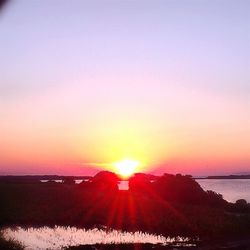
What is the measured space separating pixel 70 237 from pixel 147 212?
1326 centimetres

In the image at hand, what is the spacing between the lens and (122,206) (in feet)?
145

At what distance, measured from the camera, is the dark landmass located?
31.5 meters

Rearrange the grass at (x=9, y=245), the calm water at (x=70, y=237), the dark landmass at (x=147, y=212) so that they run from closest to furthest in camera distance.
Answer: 1. the grass at (x=9, y=245)
2. the calm water at (x=70, y=237)
3. the dark landmass at (x=147, y=212)

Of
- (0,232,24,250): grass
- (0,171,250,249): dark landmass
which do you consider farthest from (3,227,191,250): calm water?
(0,171,250,249): dark landmass

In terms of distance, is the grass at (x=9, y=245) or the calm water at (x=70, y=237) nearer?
the grass at (x=9, y=245)

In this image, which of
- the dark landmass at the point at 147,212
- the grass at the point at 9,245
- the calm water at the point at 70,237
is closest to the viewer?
the grass at the point at 9,245

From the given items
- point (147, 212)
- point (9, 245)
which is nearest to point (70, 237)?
point (9, 245)

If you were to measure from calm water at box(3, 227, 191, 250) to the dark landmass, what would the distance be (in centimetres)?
188

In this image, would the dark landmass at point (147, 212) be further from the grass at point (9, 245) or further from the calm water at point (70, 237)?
the grass at point (9, 245)

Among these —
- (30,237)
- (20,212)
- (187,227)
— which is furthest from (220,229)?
(20,212)

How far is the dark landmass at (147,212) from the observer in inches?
1241

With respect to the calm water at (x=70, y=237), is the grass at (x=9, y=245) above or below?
above

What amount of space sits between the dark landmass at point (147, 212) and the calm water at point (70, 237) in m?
1.88

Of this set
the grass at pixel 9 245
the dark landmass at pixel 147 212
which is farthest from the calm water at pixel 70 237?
the dark landmass at pixel 147 212
